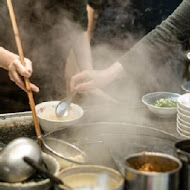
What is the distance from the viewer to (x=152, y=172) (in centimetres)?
145

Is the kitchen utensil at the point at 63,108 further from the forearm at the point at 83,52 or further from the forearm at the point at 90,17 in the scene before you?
the forearm at the point at 90,17

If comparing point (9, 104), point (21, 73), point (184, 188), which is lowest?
point (9, 104)

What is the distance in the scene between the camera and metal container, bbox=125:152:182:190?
4.56 feet

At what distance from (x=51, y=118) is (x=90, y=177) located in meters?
0.78

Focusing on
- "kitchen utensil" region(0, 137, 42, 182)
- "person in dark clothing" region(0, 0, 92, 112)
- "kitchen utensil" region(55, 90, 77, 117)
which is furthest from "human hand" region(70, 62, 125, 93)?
"kitchen utensil" region(0, 137, 42, 182)

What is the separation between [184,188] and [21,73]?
3.44 feet

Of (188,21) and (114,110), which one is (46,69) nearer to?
(114,110)

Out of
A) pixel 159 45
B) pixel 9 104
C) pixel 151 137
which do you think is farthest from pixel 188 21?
pixel 9 104

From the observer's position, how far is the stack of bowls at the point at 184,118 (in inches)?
83.0

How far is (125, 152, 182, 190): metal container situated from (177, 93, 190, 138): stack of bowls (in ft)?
2.05

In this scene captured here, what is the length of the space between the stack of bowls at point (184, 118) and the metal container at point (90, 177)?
75 centimetres

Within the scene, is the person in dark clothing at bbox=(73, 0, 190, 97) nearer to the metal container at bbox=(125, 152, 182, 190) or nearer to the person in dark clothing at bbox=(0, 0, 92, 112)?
the person in dark clothing at bbox=(0, 0, 92, 112)

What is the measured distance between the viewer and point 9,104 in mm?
3131

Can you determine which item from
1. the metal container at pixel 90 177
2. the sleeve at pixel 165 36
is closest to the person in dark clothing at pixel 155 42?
the sleeve at pixel 165 36
